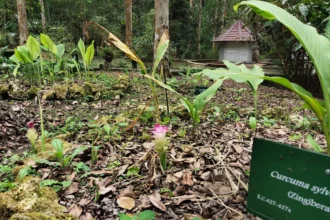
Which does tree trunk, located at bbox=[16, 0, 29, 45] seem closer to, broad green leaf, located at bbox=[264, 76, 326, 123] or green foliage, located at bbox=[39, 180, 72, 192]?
green foliage, located at bbox=[39, 180, 72, 192]

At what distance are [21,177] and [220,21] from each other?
13.6m

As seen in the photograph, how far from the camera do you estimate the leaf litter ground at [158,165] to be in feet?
3.48

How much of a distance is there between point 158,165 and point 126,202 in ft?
1.02

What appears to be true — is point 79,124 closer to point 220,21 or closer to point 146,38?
point 146,38

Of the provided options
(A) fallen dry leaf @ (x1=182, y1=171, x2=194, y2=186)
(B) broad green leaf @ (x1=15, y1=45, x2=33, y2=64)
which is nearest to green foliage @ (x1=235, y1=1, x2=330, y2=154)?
(A) fallen dry leaf @ (x1=182, y1=171, x2=194, y2=186)

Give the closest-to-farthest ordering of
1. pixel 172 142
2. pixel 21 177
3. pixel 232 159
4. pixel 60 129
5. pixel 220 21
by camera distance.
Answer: pixel 21 177, pixel 232 159, pixel 172 142, pixel 60 129, pixel 220 21

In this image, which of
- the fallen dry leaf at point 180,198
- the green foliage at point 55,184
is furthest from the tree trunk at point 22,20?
the fallen dry leaf at point 180,198

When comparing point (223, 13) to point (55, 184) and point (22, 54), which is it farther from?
point (55, 184)

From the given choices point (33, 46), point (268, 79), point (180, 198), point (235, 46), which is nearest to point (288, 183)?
point (268, 79)

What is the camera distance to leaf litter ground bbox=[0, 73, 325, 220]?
1.06 m

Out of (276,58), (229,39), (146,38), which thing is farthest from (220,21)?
(276,58)

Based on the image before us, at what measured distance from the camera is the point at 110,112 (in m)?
2.61

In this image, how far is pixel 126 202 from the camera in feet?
3.54

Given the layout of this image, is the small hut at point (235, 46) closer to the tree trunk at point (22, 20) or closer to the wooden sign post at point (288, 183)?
the tree trunk at point (22, 20)
